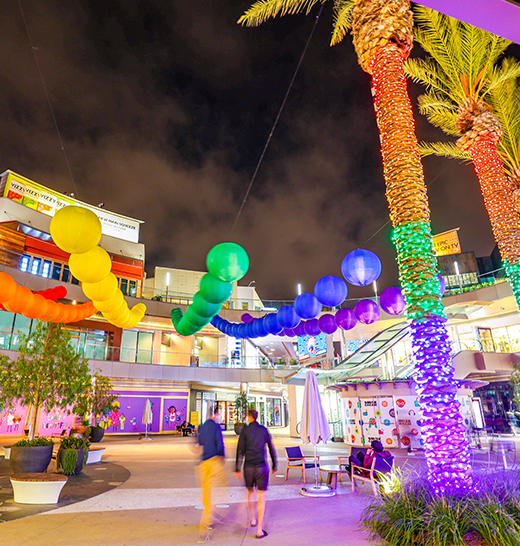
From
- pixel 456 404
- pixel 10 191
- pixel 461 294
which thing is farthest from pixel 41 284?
pixel 461 294

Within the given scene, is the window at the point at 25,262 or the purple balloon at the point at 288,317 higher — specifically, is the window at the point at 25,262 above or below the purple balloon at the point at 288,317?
above

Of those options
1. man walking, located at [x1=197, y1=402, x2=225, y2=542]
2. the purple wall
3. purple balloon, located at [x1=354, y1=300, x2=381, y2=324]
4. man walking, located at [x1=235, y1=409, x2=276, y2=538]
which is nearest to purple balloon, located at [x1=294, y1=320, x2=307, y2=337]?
purple balloon, located at [x1=354, y1=300, x2=381, y2=324]

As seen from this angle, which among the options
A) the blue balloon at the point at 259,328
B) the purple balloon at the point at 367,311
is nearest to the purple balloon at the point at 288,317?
the blue balloon at the point at 259,328

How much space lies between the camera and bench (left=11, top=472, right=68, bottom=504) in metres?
6.47

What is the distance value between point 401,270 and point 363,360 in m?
10.7

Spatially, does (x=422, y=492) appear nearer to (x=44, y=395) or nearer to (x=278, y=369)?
(x=44, y=395)

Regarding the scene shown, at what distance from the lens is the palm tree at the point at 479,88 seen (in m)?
9.20

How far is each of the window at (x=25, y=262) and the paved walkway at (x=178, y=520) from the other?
1620 centimetres

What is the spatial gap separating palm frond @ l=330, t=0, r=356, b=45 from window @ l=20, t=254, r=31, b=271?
62.5 ft

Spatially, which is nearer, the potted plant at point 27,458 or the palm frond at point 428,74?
the potted plant at point 27,458

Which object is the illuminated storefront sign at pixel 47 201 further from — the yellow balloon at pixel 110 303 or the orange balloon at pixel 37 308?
the yellow balloon at pixel 110 303

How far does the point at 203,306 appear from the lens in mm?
8266

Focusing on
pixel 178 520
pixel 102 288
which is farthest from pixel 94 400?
pixel 178 520

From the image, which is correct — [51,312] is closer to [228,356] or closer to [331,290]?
[331,290]
